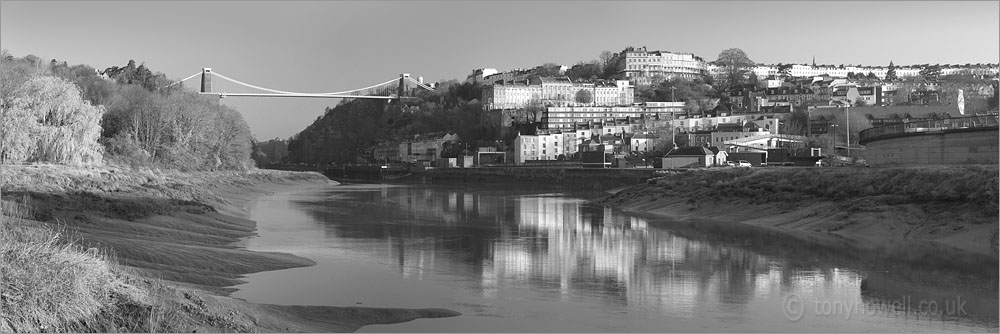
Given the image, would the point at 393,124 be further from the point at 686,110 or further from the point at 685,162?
the point at 685,162

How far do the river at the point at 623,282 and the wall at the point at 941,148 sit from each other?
25.3 ft

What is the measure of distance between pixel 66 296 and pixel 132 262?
6046 millimetres

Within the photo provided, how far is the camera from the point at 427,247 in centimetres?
2023

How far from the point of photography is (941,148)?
90.8ft

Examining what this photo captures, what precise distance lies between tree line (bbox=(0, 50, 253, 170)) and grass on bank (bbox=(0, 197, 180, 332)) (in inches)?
→ 314

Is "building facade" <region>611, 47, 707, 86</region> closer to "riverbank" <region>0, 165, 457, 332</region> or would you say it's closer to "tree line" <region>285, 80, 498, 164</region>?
"tree line" <region>285, 80, 498, 164</region>

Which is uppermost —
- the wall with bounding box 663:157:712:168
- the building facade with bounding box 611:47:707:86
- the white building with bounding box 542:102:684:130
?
the building facade with bounding box 611:47:707:86

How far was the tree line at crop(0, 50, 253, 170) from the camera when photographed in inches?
1283

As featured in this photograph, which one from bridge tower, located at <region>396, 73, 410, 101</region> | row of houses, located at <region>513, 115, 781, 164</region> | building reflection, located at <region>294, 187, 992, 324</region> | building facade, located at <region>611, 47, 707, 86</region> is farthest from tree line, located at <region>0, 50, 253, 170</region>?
building facade, located at <region>611, 47, 707, 86</region>

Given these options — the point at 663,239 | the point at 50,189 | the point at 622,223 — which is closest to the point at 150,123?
the point at 50,189

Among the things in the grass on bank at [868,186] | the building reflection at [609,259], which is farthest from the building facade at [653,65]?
the building reflection at [609,259]

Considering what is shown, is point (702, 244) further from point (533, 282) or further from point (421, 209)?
point (421, 209)

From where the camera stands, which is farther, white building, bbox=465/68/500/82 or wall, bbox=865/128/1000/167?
white building, bbox=465/68/500/82

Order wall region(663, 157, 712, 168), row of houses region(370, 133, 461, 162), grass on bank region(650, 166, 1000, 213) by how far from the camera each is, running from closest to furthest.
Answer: grass on bank region(650, 166, 1000, 213), wall region(663, 157, 712, 168), row of houses region(370, 133, 461, 162)
